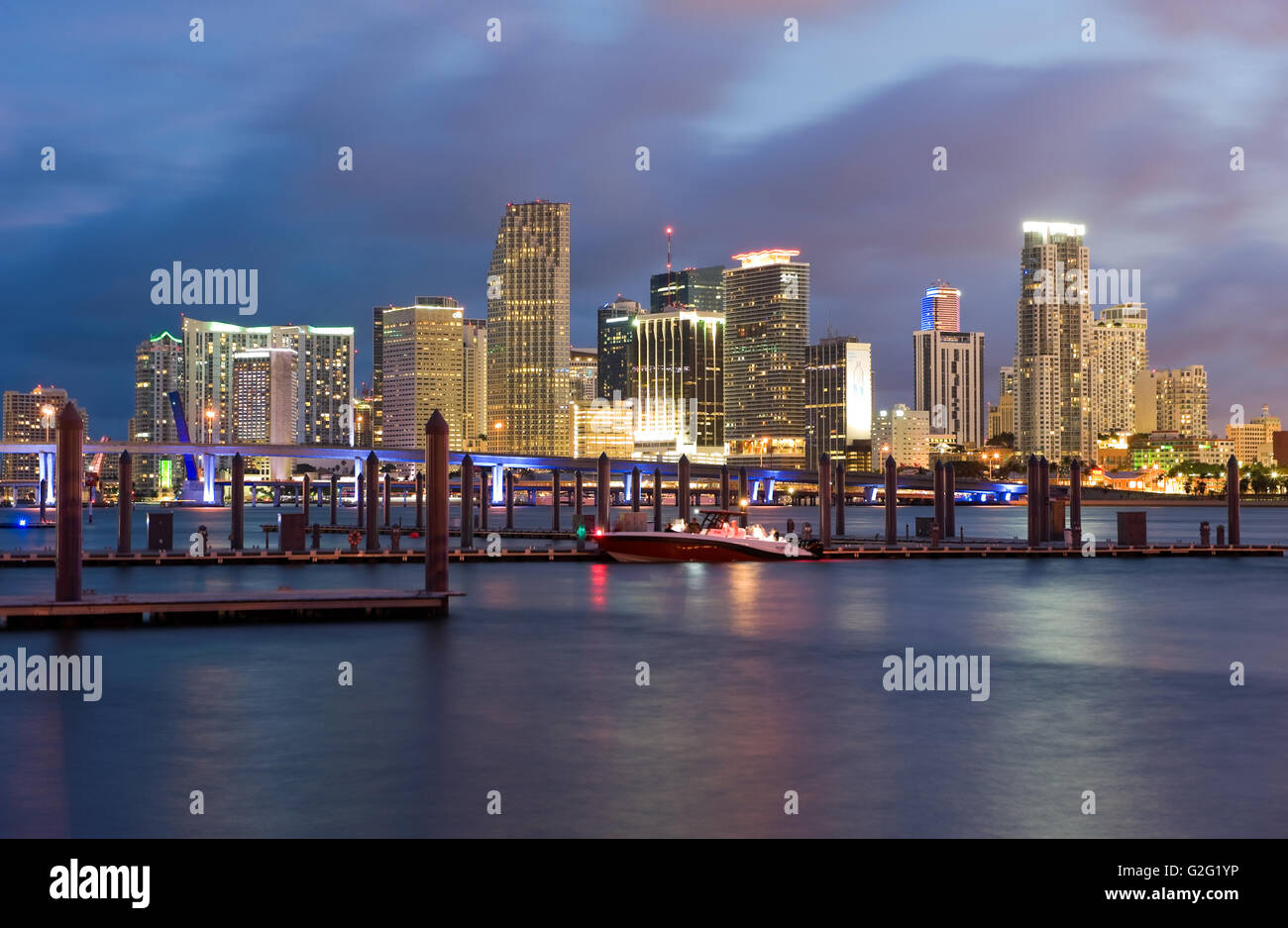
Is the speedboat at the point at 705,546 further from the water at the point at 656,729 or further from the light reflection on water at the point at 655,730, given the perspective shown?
the light reflection on water at the point at 655,730

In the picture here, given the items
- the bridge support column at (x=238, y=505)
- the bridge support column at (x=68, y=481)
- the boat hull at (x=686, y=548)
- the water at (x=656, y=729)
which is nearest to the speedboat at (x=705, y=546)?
the boat hull at (x=686, y=548)

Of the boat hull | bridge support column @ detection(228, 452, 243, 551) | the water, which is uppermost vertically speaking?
bridge support column @ detection(228, 452, 243, 551)

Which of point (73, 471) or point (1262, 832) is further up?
point (73, 471)

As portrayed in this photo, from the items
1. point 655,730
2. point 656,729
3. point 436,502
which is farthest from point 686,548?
point 655,730

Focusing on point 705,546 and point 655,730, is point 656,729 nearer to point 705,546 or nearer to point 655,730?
point 655,730

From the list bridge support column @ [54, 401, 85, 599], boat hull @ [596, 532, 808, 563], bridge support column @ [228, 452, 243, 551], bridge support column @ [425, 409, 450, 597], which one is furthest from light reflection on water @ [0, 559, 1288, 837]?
bridge support column @ [228, 452, 243, 551]

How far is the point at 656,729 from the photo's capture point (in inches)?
966

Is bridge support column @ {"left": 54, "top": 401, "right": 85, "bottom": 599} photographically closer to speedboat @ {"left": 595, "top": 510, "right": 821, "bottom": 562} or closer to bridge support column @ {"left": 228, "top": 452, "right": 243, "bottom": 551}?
speedboat @ {"left": 595, "top": 510, "right": 821, "bottom": 562}

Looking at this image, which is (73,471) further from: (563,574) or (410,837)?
(563,574)

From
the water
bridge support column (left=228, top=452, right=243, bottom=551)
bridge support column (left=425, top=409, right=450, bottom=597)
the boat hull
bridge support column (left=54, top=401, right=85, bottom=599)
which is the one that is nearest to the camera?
the water

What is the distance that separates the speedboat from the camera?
72.8 meters
